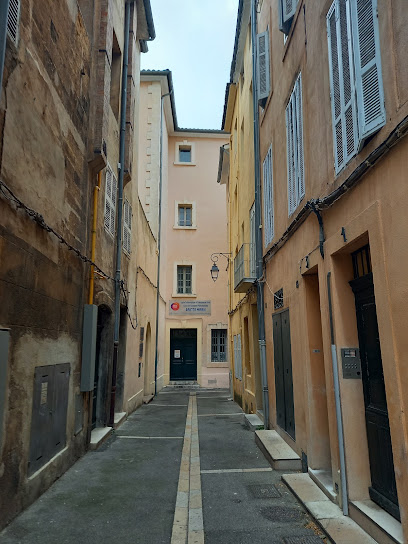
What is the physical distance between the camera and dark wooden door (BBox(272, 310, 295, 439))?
6.98 meters

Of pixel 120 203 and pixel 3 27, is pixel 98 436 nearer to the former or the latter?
pixel 120 203

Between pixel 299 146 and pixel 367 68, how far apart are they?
8.49 ft

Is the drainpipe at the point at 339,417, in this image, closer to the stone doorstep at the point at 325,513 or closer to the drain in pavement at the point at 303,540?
the stone doorstep at the point at 325,513

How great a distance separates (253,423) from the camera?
9242 mm

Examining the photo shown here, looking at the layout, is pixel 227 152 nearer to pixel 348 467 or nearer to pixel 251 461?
pixel 251 461

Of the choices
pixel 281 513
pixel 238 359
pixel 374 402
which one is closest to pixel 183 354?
pixel 238 359

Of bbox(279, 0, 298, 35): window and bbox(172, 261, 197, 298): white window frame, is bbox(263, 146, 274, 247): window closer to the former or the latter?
bbox(279, 0, 298, 35): window

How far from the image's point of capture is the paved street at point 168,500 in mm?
4129

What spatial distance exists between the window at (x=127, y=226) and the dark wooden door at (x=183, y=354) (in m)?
12.0

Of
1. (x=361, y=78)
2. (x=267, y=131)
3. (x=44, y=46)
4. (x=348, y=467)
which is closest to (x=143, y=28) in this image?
(x=267, y=131)

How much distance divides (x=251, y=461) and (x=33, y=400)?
11.9 ft

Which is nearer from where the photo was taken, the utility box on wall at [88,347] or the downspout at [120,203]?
the utility box on wall at [88,347]

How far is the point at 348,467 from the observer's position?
4.30 m

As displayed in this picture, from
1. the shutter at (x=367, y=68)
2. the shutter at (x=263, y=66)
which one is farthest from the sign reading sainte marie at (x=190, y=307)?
the shutter at (x=367, y=68)
